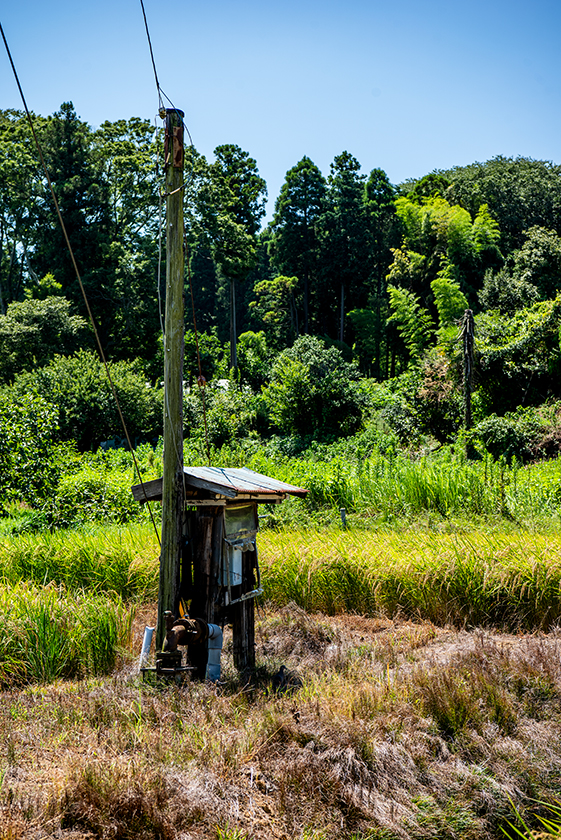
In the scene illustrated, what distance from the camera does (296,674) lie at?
5.11m

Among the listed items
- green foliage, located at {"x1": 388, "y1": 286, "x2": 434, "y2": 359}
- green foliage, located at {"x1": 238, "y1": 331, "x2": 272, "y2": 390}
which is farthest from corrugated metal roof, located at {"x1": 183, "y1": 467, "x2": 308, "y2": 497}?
green foliage, located at {"x1": 238, "y1": 331, "x2": 272, "y2": 390}

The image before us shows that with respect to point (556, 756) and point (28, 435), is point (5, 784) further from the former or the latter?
point (28, 435)

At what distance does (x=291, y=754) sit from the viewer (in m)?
3.74

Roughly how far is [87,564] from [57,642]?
2218 millimetres

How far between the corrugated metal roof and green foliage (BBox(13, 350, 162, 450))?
13555 mm

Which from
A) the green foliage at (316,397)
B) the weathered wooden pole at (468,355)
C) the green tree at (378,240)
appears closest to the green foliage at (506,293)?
the weathered wooden pole at (468,355)

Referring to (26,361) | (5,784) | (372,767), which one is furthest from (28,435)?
(26,361)

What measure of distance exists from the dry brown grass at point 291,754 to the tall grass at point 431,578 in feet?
4.78

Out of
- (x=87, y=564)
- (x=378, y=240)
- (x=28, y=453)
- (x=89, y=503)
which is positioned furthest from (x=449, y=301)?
(x=87, y=564)

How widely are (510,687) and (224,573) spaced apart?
7.52 ft

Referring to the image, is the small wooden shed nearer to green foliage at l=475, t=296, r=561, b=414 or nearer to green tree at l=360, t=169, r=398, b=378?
green foliage at l=475, t=296, r=561, b=414

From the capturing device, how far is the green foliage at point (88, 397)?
1834 centimetres

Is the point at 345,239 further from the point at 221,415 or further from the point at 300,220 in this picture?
the point at 221,415

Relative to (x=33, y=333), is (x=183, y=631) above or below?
below
